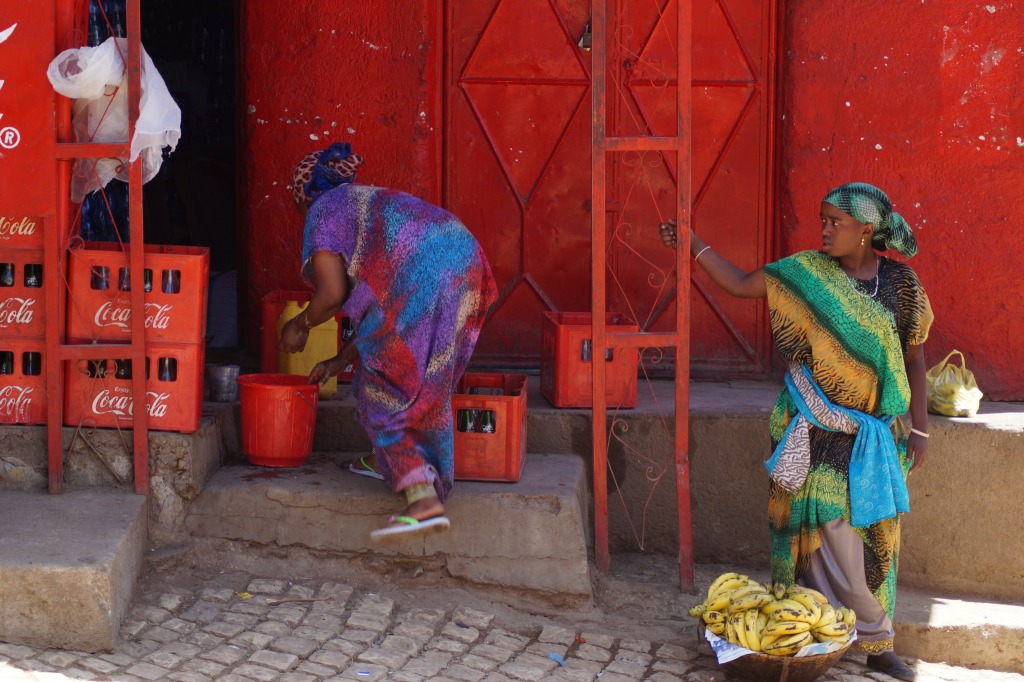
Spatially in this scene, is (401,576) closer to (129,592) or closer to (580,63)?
(129,592)

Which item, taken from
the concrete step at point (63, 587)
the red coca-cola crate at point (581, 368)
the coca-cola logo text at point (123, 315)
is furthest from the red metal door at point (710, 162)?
the concrete step at point (63, 587)

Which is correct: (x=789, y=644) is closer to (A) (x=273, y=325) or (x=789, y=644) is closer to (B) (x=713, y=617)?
(B) (x=713, y=617)

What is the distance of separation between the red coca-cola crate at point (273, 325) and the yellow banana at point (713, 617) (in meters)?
2.19

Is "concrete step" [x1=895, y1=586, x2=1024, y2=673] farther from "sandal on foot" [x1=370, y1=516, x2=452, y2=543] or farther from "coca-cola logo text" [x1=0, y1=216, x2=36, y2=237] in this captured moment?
"coca-cola logo text" [x1=0, y1=216, x2=36, y2=237]

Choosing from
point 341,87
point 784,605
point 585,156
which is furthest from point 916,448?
point 341,87

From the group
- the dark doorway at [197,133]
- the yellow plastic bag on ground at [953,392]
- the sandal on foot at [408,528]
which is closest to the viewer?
the sandal on foot at [408,528]

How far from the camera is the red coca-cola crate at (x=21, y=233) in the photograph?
4.63m

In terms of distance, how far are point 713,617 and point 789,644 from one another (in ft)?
1.05

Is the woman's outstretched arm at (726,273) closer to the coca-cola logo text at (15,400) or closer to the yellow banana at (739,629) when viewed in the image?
the yellow banana at (739,629)

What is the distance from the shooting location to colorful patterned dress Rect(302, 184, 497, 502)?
14.8 feet

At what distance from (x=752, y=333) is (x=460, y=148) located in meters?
1.90

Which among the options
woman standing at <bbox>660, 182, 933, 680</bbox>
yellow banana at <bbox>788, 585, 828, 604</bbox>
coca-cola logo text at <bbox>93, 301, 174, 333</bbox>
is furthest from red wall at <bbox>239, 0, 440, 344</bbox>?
yellow banana at <bbox>788, 585, 828, 604</bbox>

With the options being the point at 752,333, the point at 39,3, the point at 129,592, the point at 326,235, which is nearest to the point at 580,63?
the point at 752,333

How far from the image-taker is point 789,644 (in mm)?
4086
